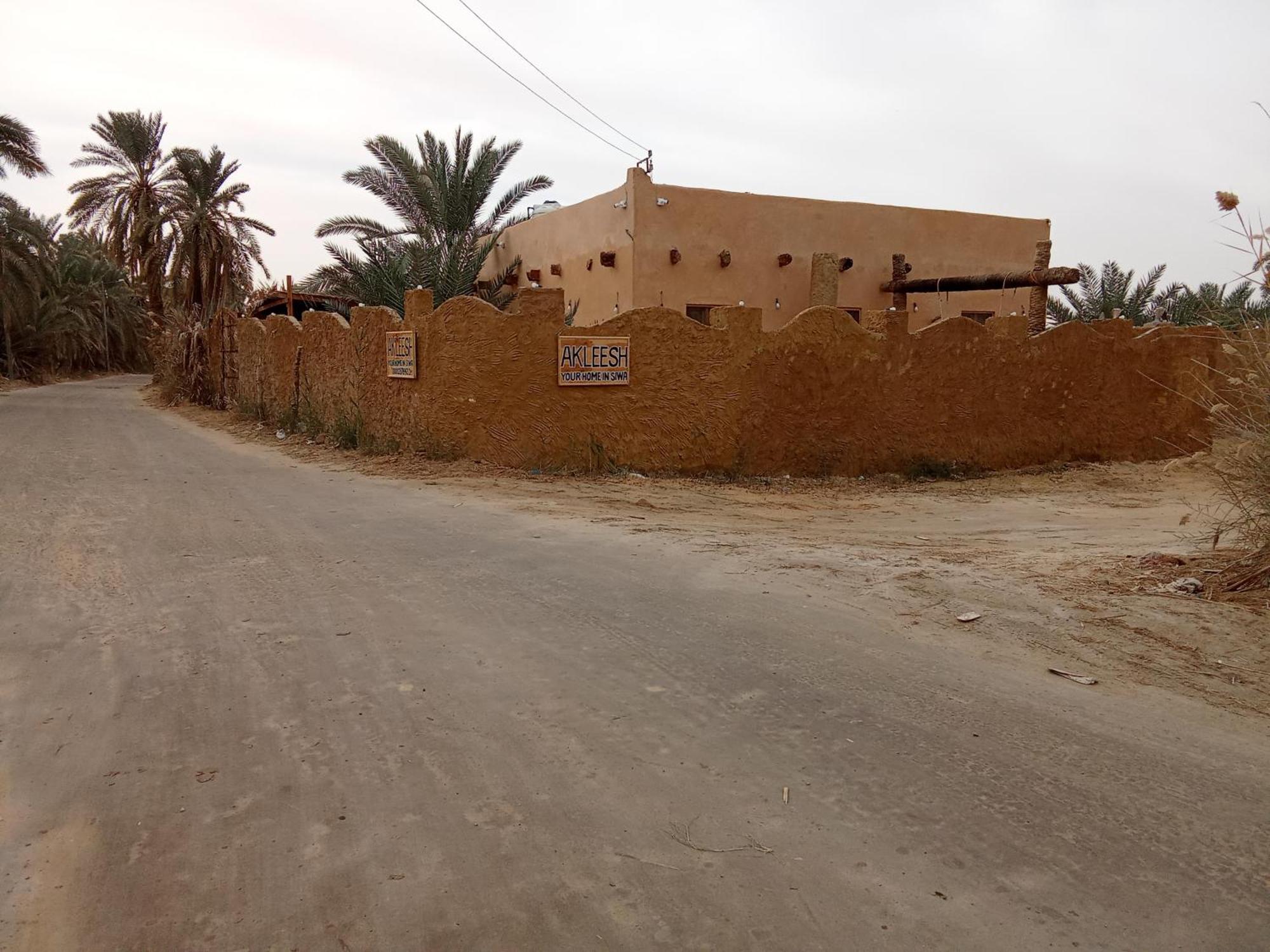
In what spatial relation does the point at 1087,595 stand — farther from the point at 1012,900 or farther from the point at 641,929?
the point at 641,929

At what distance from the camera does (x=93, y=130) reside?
106 feet

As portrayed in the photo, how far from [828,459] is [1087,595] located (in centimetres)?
730

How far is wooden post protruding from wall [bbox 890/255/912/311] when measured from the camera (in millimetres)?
19500

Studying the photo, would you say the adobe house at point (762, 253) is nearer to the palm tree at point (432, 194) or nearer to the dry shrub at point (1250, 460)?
the palm tree at point (432, 194)

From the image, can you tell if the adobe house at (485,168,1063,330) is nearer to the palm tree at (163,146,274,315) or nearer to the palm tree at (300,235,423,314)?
the palm tree at (300,235,423,314)

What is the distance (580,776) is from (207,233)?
3134cm

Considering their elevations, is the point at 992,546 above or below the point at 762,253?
below

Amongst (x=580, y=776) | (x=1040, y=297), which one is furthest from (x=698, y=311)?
(x=580, y=776)

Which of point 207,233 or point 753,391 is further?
point 207,233

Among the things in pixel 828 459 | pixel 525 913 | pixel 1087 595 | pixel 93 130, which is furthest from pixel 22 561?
pixel 93 130

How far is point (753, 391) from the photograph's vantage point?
12.2 m

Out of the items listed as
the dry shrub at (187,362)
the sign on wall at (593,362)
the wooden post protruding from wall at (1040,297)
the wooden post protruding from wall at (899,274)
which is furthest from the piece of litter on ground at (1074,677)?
the dry shrub at (187,362)

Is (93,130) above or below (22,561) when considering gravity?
above

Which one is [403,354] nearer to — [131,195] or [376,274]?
[376,274]
